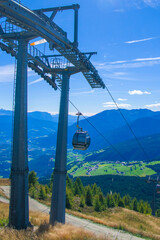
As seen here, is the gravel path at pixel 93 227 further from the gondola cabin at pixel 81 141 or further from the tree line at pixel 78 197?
the gondola cabin at pixel 81 141

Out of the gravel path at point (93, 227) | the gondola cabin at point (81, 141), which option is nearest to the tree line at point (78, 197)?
the gravel path at point (93, 227)

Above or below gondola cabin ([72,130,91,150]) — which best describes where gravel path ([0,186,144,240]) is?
below

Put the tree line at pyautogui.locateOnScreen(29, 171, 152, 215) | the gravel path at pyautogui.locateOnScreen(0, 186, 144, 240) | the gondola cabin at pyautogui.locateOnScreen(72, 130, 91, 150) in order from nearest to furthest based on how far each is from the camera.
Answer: the gondola cabin at pyautogui.locateOnScreen(72, 130, 91, 150) → the gravel path at pyautogui.locateOnScreen(0, 186, 144, 240) → the tree line at pyautogui.locateOnScreen(29, 171, 152, 215)

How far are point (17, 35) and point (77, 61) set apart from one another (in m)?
3.82

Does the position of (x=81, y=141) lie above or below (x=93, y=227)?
above

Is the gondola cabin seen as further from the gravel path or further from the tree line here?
the tree line

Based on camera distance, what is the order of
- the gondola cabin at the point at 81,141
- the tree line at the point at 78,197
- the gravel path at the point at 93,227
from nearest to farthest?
the gondola cabin at the point at 81,141, the gravel path at the point at 93,227, the tree line at the point at 78,197

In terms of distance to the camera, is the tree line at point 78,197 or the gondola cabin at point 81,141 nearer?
the gondola cabin at point 81,141

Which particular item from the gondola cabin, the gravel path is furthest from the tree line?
the gondola cabin

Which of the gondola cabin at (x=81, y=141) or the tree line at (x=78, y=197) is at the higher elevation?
the gondola cabin at (x=81, y=141)

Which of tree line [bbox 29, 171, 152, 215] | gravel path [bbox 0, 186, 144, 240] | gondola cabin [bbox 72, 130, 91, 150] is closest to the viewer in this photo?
gondola cabin [bbox 72, 130, 91, 150]

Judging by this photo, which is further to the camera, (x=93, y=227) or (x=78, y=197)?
(x=78, y=197)

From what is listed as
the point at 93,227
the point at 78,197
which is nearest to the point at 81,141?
the point at 93,227

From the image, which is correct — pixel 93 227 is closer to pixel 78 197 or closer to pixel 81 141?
pixel 81 141
